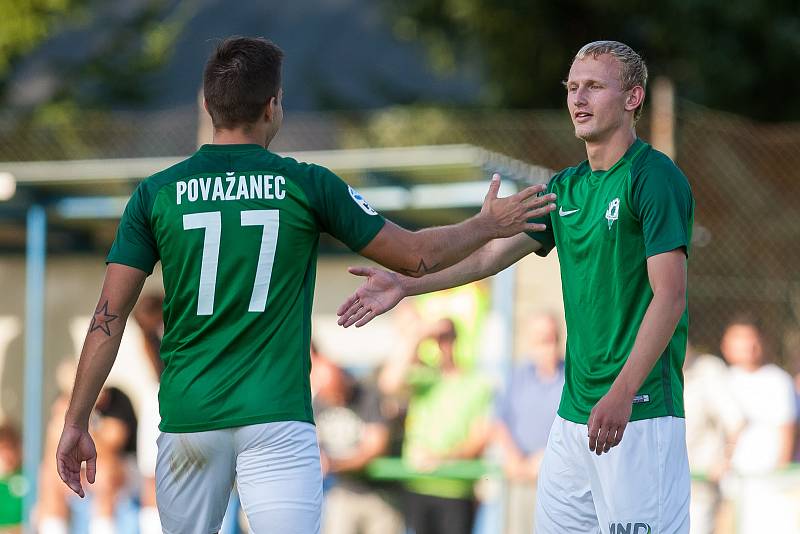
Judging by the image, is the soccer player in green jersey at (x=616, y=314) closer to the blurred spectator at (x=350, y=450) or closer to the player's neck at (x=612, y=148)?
the player's neck at (x=612, y=148)

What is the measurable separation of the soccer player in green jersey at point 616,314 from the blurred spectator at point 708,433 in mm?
4721

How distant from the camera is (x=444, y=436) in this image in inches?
360

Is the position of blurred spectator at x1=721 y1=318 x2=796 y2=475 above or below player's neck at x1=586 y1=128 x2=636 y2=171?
below

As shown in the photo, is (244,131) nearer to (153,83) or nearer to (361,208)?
(361,208)

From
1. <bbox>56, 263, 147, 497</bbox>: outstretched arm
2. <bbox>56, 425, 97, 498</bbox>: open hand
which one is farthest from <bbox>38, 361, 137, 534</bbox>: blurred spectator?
<bbox>56, 263, 147, 497</bbox>: outstretched arm

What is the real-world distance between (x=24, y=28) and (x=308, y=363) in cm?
1667

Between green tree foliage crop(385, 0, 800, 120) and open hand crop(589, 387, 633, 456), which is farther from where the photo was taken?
green tree foliage crop(385, 0, 800, 120)

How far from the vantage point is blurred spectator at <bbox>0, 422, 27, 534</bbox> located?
34.1 ft

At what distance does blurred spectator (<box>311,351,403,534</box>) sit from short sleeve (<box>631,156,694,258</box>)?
5173 millimetres

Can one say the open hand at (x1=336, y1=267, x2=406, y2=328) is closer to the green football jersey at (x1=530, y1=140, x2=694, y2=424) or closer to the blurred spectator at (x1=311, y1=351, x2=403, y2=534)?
the green football jersey at (x1=530, y1=140, x2=694, y2=424)

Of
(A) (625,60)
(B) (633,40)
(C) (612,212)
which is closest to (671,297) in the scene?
(C) (612,212)

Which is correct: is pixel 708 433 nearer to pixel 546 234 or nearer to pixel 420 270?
pixel 546 234

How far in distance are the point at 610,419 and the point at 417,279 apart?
41.6 inches

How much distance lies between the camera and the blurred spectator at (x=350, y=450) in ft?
30.1
